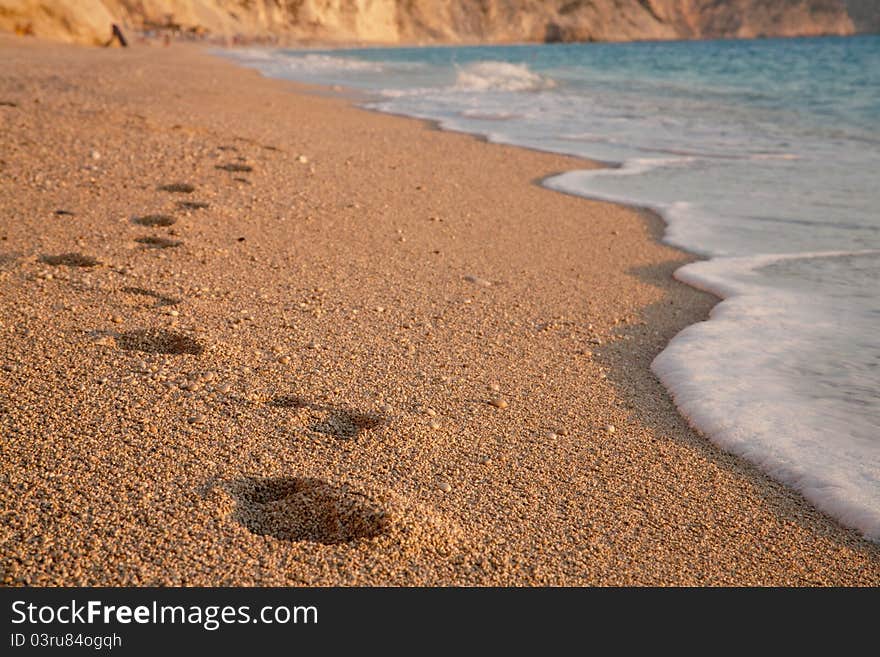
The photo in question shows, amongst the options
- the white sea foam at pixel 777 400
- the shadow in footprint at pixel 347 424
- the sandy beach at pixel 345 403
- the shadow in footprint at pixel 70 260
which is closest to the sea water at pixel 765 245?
the white sea foam at pixel 777 400

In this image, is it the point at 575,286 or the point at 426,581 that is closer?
the point at 426,581

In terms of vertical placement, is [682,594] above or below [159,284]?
below

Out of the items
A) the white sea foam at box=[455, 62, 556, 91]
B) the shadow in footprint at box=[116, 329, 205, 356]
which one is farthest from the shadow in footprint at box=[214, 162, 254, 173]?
the white sea foam at box=[455, 62, 556, 91]

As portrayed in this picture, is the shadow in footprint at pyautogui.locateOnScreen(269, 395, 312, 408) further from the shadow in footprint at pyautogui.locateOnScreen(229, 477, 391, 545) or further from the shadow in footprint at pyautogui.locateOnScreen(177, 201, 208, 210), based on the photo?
the shadow in footprint at pyautogui.locateOnScreen(177, 201, 208, 210)

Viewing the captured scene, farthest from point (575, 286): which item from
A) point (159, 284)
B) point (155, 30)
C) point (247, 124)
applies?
point (155, 30)

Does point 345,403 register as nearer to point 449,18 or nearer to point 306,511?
point 306,511

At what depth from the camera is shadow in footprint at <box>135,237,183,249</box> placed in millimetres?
4586

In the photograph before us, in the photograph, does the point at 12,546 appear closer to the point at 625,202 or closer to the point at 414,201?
the point at 414,201

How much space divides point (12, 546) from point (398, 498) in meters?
1.03

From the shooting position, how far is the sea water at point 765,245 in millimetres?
3016

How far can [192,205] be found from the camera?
5457 mm

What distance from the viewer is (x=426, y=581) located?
2.04 metres

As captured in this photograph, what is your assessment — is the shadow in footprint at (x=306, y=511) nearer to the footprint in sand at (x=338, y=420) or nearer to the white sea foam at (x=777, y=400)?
the footprint in sand at (x=338, y=420)

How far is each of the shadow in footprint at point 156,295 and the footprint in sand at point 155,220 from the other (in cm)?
117
